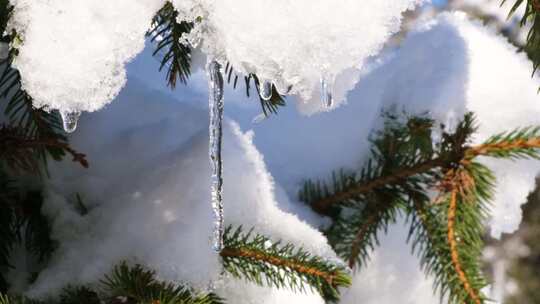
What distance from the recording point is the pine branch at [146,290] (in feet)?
3.11

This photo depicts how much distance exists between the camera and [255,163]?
1.21 meters

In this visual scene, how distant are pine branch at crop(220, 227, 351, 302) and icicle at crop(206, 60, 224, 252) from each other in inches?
1.5

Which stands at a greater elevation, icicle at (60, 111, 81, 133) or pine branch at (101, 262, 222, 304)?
icicle at (60, 111, 81, 133)

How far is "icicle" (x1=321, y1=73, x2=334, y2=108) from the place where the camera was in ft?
2.41

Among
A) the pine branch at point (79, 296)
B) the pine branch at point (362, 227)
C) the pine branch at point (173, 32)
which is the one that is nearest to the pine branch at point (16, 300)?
the pine branch at point (79, 296)

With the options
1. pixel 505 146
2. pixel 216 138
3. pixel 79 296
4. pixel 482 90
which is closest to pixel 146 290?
pixel 79 296

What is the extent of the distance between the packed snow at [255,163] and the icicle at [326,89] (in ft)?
0.29

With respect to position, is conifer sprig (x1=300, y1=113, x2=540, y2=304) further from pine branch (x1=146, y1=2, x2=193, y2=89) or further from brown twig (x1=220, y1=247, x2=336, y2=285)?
pine branch (x1=146, y1=2, x2=193, y2=89)

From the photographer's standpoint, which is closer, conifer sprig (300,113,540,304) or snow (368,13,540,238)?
conifer sprig (300,113,540,304)

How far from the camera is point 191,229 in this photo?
108 centimetres

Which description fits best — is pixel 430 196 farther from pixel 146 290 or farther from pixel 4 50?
pixel 4 50

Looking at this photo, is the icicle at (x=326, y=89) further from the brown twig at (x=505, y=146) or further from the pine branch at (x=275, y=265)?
the brown twig at (x=505, y=146)

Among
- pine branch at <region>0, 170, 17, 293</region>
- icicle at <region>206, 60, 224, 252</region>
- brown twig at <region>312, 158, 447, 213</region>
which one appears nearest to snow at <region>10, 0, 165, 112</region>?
icicle at <region>206, 60, 224, 252</region>

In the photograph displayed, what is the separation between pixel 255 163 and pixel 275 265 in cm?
26
